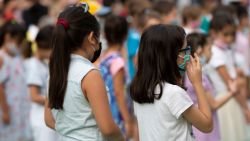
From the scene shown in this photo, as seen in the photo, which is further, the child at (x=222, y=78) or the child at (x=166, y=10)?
the child at (x=166, y=10)

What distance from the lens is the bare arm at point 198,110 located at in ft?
14.5

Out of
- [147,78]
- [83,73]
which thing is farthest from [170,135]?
[83,73]

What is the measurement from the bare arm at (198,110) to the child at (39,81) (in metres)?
2.52

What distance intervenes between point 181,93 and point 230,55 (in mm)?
3879

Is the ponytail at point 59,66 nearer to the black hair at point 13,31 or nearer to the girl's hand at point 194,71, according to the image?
the girl's hand at point 194,71

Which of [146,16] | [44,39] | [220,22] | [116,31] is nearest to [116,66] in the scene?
[116,31]

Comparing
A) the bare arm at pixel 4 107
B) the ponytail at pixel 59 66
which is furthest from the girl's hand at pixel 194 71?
the bare arm at pixel 4 107

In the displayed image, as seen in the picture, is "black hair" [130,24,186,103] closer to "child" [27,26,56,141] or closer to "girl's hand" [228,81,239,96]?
"girl's hand" [228,81,239,96]

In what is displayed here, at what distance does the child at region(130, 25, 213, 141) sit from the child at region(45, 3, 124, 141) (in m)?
0.26

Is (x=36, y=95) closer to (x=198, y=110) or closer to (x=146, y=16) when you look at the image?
(x=198, y=110)

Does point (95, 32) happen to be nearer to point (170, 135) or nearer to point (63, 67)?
point (63, 67)

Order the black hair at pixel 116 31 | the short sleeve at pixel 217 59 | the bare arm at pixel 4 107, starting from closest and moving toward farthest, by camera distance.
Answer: the black hair at pixel 116 31 < the short sleeve at pixel 217 59 < the bare arm at pixel 4 107

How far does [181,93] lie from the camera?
440 centimetres

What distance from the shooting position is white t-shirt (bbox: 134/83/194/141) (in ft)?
14.4
